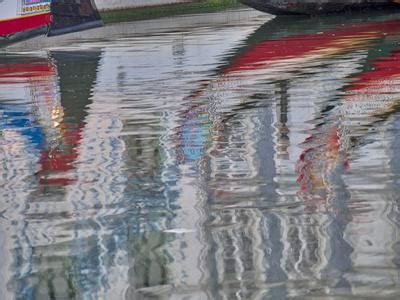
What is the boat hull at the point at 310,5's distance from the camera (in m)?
39.4

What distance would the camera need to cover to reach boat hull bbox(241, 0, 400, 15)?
39438 mm

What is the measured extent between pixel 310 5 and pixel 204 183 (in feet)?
103

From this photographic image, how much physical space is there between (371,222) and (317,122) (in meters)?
4.94

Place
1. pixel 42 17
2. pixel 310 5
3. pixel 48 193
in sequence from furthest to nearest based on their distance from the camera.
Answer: pixel 310 5
pixel 42 17
pixel 48 193

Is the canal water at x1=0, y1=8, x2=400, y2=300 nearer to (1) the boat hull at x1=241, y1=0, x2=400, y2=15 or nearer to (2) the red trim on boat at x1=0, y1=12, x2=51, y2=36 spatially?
(2) the red trim on boat at x1=0, y1=12, x2=51, y2=36

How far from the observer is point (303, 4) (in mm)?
39812

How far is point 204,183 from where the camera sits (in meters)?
9.18

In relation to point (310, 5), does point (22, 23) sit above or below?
above

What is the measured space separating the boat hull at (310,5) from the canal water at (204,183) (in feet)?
67.0

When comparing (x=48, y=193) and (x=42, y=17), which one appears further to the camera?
(x=42, y=17)

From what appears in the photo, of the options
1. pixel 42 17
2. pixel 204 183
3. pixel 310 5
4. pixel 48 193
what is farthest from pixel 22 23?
pixel 204 183

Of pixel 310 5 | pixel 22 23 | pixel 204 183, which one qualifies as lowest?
pixel 310 5

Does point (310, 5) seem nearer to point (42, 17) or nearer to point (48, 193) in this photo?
point (42, 17)

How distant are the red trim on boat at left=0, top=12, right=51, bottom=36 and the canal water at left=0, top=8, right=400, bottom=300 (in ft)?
24.9
